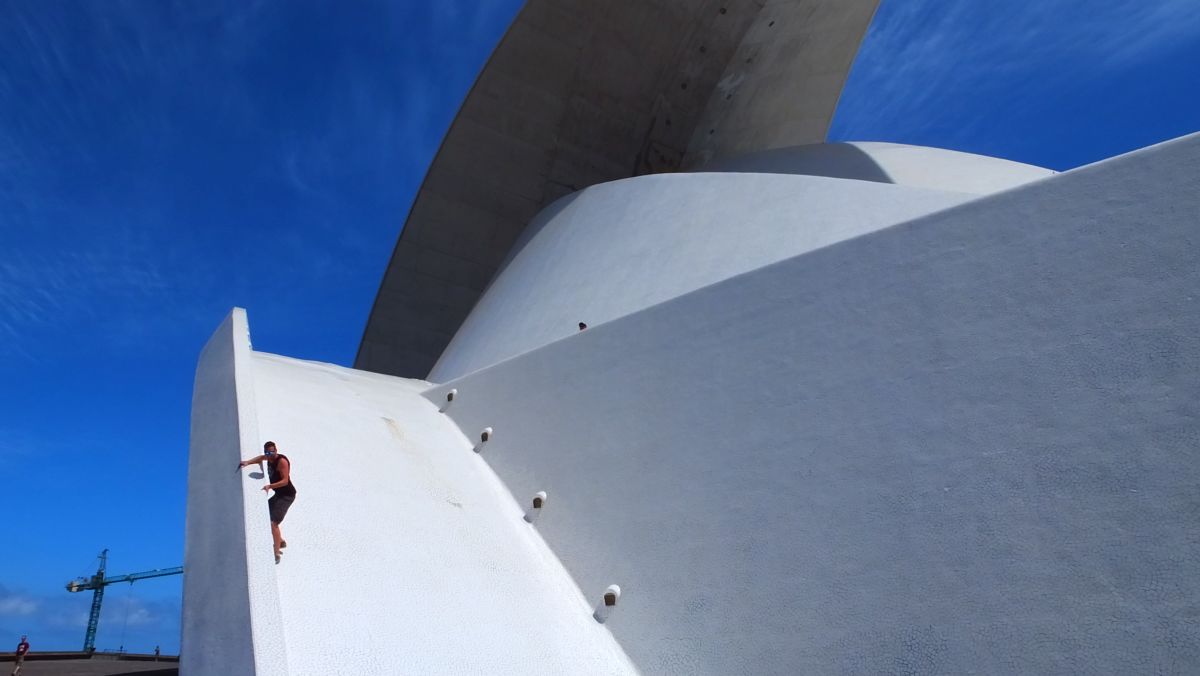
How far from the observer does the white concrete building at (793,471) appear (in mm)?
2123

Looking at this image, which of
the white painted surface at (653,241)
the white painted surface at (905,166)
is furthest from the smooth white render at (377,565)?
the white painted surface at (905,166)

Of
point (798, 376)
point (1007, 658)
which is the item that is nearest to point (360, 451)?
point (798, 376)

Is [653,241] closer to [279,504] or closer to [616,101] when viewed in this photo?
[279,504]

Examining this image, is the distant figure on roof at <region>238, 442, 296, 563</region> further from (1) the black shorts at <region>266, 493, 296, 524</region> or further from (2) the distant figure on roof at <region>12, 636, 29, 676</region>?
(2) the distant figure on roof at <region>12, 636, 29, 676</region>

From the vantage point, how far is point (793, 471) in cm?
288

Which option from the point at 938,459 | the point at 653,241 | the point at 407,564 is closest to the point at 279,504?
the point at 407,564

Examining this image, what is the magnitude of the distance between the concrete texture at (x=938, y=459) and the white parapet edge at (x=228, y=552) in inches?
55.8

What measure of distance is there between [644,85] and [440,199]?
9.74 ft

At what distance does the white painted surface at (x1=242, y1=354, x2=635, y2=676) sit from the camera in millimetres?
2652

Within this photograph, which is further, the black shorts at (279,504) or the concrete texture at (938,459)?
the black shorts at (279,504)

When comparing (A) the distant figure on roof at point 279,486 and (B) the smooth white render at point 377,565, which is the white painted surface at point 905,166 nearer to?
(B) the smooth white render at point 377,565

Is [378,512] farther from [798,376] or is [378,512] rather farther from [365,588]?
[798,376]

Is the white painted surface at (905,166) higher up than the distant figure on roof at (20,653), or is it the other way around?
the distant figure on roof at (20,653)

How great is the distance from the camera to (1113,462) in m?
2.12
